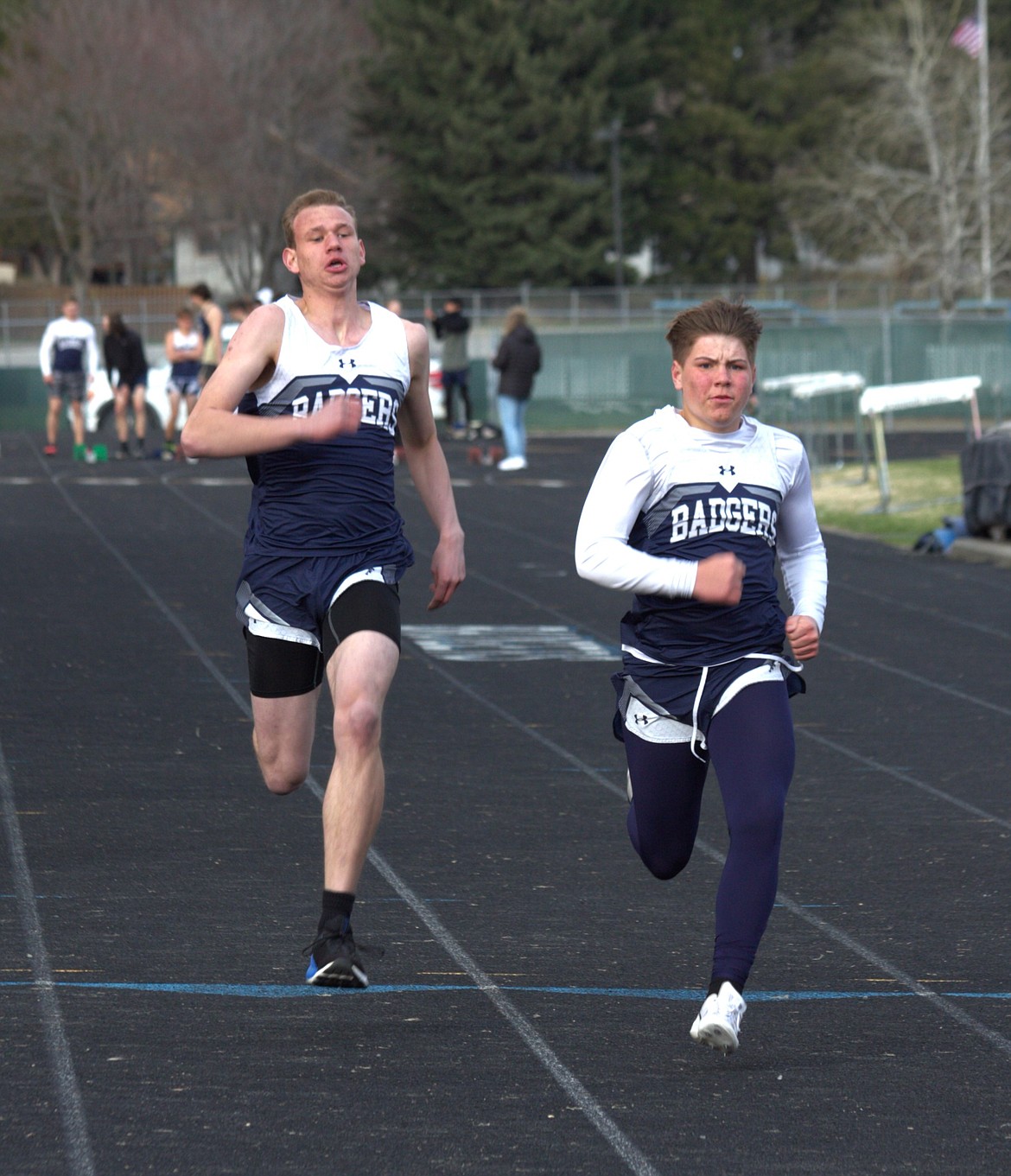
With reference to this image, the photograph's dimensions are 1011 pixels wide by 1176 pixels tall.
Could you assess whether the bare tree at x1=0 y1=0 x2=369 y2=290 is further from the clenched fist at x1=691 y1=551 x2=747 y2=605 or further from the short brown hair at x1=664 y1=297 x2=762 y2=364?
the clenched fist at x1=691 y1=551 x2=747 y2=605

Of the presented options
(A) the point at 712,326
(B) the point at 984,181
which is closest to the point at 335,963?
(A) the point at 712,326

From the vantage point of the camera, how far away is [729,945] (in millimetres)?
4691

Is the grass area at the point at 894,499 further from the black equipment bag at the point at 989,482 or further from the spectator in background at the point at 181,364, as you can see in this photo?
the spectator in background at the point at 181,364

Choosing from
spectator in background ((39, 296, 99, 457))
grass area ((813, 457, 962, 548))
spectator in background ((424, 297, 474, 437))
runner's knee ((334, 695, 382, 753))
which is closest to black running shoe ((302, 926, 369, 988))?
runner's knee ((334, 695, 382, 753))

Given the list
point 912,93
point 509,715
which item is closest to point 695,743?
point 509,715

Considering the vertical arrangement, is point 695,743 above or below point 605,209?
below

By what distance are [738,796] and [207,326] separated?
2149cm

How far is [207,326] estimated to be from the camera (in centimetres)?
2562

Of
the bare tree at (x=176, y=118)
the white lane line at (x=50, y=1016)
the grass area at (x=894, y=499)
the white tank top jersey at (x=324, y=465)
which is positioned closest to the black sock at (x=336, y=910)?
the white lane line at (x=50, y=1016)

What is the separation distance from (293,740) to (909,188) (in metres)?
46.1

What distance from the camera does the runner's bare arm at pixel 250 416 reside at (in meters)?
5.19

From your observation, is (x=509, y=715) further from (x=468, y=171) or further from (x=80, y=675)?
(x=468, y=171)

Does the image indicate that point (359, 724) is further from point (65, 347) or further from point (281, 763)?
point (65, 347)

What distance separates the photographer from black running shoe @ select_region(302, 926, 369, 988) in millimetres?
5180
